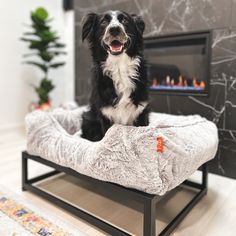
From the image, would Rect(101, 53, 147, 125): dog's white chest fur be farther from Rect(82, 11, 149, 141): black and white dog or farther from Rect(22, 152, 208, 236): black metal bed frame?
Rect(22, 152, 208, 236): black metal bed frame

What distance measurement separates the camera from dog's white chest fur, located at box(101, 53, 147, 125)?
56.1 inches

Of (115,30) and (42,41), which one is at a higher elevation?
(42,41)

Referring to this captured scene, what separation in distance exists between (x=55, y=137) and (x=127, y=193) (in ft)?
2.27

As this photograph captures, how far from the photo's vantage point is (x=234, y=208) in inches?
64.4

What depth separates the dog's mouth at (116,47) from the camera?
137 centimetres

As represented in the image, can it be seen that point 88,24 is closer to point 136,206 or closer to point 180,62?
point 136,206

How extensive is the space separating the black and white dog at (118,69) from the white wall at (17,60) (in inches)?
95.8

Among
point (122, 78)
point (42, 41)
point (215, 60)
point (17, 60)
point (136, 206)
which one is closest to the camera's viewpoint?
point (122, 78)

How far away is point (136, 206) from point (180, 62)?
1672mm

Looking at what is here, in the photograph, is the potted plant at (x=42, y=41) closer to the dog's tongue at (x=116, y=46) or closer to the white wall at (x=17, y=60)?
the white wall at (x=17, y=60)

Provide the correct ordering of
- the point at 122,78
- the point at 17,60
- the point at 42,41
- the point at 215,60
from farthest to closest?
the point at 17,60
the point at 42,41
the point at 215,60
the point at 122,78

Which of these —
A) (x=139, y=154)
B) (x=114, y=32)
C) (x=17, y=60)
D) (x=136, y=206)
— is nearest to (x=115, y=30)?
(x=114, y=32)

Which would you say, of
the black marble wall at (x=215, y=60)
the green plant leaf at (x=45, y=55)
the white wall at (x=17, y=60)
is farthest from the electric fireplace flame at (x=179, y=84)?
the white wall at (x=17, y=60)

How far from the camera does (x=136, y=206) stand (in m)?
1.64
